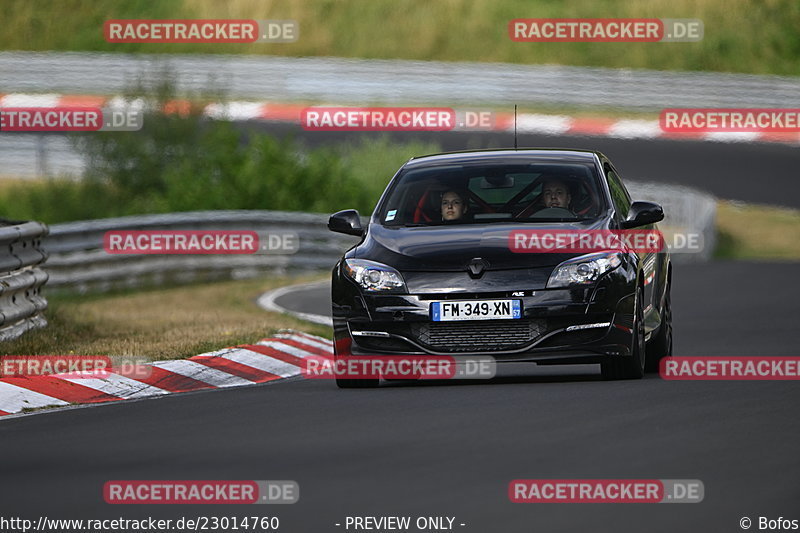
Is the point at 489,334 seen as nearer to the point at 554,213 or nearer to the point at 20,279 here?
the point at 554,213

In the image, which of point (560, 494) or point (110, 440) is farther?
point (110, 440)

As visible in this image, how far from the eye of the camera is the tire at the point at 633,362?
11.4 meters

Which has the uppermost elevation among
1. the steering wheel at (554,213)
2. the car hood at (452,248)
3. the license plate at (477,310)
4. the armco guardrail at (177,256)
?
the steering wheel at (554,213)

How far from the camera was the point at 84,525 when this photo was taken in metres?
6.67

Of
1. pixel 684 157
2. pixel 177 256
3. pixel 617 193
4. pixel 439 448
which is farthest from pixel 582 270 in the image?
pixel 684 157

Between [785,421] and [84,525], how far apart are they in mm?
3812

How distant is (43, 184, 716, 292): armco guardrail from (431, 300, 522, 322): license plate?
12.7m

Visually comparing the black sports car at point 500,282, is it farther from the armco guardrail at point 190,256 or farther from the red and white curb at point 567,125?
the red and white curb at point 567,125

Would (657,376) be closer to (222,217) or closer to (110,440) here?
(110,440)

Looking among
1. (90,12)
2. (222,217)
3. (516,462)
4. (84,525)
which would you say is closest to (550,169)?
(516,462)

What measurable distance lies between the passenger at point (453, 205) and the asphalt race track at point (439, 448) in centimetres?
112

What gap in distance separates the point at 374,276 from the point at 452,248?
20.2 inches

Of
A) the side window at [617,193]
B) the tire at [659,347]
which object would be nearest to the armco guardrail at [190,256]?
the side window at [617,193]

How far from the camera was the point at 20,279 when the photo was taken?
13812 millimetres
